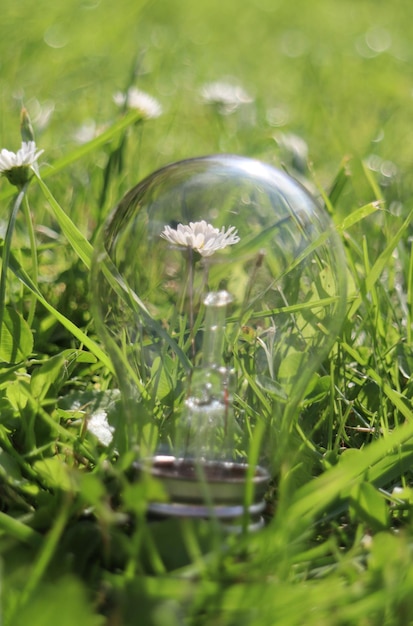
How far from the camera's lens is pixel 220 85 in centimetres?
296

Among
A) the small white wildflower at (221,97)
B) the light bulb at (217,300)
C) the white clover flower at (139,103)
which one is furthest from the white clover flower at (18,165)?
the small white wildflower at (221,97)

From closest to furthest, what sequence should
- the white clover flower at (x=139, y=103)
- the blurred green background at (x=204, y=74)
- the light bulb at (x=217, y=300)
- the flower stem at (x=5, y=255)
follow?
the light bulb at (x=217, y=300), the flower stem at (x=5, y=255), the white clover flower at (x=139, y=103), the blurred green background at (x=204, y=74)

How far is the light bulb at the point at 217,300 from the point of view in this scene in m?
1.21

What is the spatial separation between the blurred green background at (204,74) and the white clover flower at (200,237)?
3.41 ft

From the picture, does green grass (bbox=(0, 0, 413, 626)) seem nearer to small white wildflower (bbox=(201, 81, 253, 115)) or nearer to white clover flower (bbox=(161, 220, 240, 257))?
small white wildflower (bbox=(201, 81, 253, 115))

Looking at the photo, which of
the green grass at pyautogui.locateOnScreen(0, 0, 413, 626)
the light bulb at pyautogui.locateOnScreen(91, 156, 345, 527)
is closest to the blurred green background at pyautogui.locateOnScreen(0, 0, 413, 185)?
the green grass at pyautogui.locateOnScreen(0, 0, 413, 626)

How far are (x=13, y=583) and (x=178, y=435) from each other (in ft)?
1.10

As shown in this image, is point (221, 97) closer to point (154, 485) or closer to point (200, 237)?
point (200, 237)

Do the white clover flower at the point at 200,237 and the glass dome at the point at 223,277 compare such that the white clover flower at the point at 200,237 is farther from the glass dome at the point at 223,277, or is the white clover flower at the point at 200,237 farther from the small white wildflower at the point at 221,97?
the small white wildflower at the point at 221,97

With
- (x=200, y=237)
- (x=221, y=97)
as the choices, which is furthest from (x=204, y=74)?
(x=200, y=237)

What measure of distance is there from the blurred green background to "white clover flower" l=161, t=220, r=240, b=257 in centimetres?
104

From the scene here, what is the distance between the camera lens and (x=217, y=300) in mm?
1255

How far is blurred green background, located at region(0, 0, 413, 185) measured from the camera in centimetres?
294

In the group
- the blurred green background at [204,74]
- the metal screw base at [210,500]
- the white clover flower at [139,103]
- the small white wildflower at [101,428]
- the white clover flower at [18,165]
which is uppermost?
the white clover flower at [18,165]
